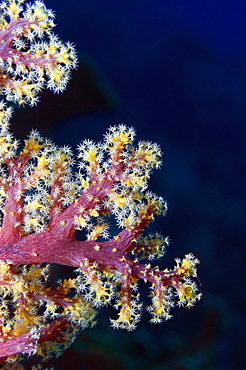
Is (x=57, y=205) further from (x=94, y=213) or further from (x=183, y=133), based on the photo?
(x=183, y=133)

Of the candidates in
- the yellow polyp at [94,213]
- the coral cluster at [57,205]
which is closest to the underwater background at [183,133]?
the coral cluster at [57,205]

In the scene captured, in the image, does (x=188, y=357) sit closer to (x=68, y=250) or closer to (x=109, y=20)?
(x=68, y=250)

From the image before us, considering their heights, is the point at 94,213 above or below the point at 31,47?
below

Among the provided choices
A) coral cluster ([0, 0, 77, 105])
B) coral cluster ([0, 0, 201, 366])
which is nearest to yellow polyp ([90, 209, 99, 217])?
coral cluster ([0, 0, 201, 366])

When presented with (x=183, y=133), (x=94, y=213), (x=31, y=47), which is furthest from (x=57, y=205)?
(x=183, y=133)

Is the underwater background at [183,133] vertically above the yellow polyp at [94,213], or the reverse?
the underwater background at [183,133]

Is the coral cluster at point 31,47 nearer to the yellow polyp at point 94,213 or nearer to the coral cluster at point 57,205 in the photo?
the coral cluster at point 57,205
